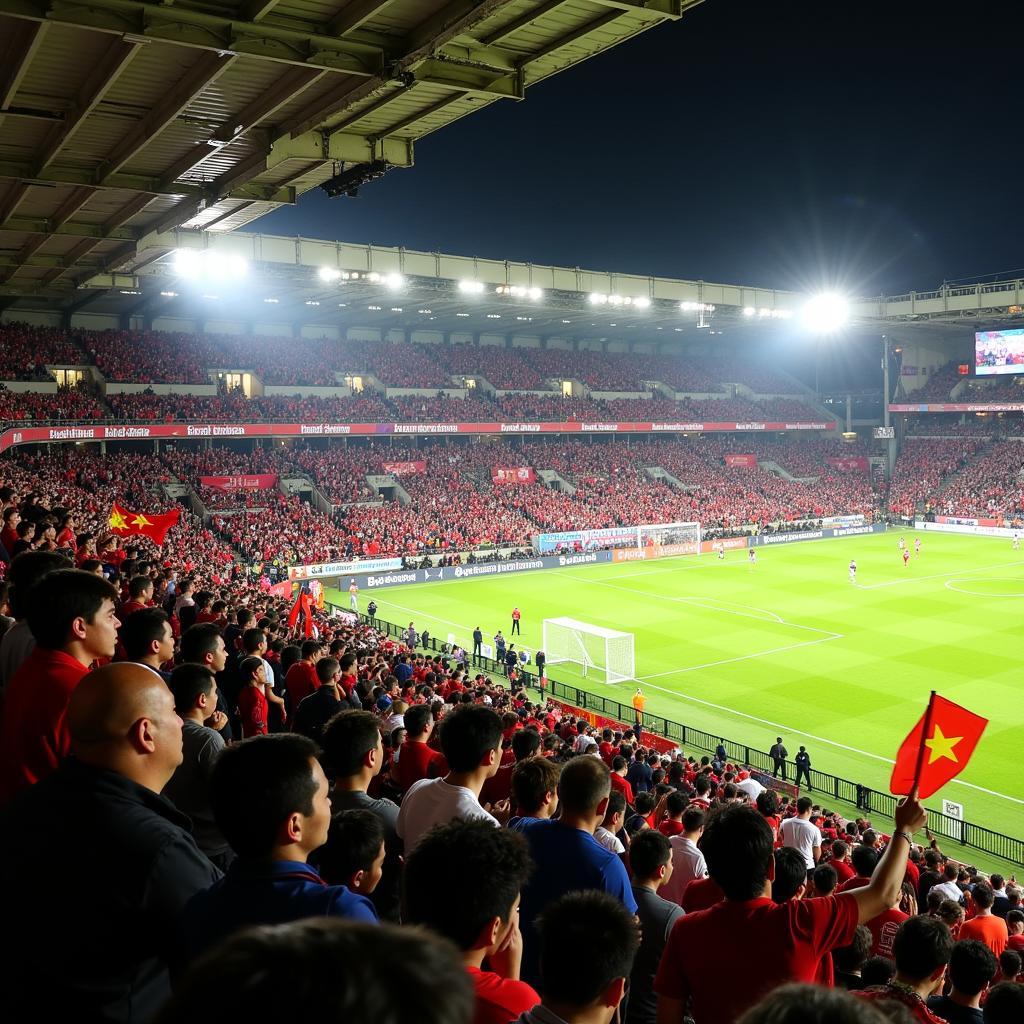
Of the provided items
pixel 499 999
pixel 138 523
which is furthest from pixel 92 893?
pixel 138 523

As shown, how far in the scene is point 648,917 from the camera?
17.2ft

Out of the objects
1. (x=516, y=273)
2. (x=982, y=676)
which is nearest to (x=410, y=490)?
(x=516, y=273)

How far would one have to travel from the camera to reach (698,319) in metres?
67.8

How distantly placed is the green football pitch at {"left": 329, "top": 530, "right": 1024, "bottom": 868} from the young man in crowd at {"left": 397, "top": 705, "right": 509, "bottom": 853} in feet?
54.5

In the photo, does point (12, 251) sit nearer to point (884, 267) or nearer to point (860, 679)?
point (860, 679)

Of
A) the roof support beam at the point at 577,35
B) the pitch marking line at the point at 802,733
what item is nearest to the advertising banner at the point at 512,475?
the pitch marking line at the point at 802,733

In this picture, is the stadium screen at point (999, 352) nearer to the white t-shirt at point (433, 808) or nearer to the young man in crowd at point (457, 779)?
the young man in crowd at point (457, 779)

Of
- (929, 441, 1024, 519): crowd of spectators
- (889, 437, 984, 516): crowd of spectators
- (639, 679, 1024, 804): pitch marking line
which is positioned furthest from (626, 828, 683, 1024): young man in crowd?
(889, 437, 984, 516): crowd of spectators

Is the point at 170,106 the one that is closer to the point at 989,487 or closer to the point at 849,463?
the point at 989,487

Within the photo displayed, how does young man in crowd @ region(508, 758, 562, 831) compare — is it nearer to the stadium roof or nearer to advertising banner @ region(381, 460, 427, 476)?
the stadium roof

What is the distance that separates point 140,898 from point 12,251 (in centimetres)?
3117

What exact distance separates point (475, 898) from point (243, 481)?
5124 cm

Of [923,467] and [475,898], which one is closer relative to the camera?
[475,898]

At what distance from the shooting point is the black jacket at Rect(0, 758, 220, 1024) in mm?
2678
